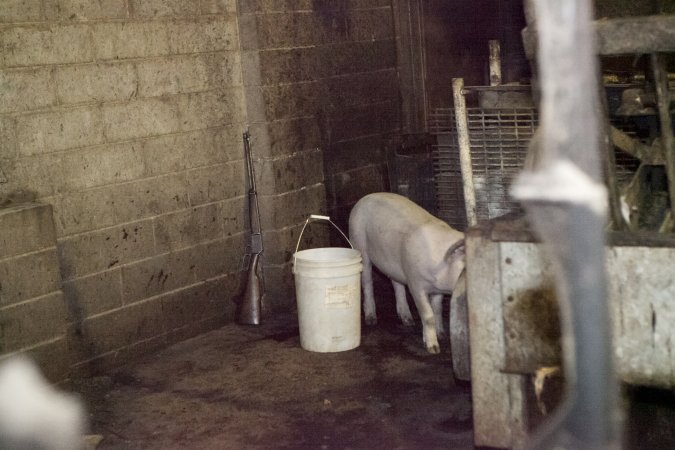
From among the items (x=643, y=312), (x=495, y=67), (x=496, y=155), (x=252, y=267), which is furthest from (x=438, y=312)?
(x=643, y=312)

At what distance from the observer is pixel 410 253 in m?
6.46

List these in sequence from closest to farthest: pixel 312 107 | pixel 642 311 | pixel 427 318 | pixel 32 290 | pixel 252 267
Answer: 1. pixel 642 311
2. pixel 32 290
3. pixel 427 318
4. pixel 252 267
5. pixel 312 107

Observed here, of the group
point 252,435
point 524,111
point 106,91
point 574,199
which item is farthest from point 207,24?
point 574,199

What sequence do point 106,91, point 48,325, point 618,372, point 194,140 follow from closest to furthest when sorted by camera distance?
point 618,372, point 48,325, point 106,91, point 194,140

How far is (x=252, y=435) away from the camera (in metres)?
5.20

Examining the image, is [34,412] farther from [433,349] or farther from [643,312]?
[643,312]

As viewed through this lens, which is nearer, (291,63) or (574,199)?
(574,199)

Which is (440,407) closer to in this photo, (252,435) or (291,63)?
(252,435)

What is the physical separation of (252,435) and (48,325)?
1553 mm

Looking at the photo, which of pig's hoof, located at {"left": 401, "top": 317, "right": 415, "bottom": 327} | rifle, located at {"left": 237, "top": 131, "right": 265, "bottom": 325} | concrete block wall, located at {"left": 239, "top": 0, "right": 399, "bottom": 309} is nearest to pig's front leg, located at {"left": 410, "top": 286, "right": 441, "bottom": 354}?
pig's hoof, located at {"left": 401, "top": 317, "right": 415, "bottom": 327}

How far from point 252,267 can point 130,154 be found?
1.40m

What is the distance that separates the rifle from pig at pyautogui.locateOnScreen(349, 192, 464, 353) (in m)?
0.84

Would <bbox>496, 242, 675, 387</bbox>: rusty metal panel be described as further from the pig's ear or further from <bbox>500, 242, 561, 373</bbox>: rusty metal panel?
the pig's ear

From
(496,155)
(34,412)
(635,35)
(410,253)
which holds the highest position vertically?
(635,35)
